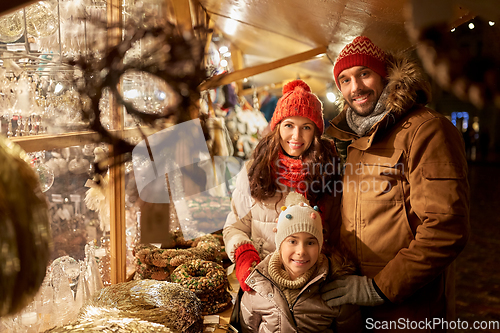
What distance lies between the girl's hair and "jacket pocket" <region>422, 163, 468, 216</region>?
0.34 metres

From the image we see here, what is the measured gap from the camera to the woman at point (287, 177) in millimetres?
1186

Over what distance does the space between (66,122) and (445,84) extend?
1.29 ft

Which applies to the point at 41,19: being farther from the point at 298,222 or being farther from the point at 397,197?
the point at 397,197

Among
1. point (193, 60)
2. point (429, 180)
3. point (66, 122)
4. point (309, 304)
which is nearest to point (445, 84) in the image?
point (193, 60)

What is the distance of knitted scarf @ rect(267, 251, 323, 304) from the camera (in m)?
1.10

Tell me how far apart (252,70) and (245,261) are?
663 millimetres

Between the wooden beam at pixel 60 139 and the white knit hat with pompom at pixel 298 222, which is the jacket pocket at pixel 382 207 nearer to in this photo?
the white knit hat with pompom at pixel 298 222

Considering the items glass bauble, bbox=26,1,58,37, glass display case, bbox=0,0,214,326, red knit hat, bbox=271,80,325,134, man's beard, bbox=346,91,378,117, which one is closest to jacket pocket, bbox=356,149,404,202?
man's beard, bbox=346,91,378,117

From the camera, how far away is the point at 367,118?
3.73 ft

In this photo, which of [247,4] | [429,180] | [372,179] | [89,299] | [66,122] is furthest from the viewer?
[372,179]

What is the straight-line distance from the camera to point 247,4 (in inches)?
26.4

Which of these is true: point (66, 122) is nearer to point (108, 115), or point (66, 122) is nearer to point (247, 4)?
point (108, 115)

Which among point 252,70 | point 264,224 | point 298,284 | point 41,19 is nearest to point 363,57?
point 252,70

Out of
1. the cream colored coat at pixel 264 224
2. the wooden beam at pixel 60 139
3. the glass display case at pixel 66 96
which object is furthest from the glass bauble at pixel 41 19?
the cream colored coat at pixel 264 224
